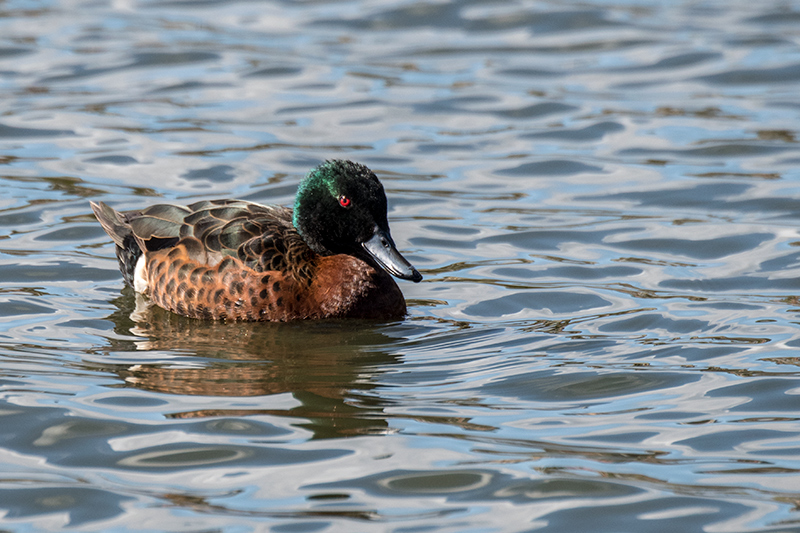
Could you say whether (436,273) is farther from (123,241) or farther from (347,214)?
(123,241)

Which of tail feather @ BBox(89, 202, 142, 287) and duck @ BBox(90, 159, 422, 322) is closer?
duck @ BBox(90, 159, 422, 322)

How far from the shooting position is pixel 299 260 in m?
7.56

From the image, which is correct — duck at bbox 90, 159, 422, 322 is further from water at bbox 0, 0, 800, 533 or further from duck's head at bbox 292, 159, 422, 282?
water at bbox 0, 0, 800, 533

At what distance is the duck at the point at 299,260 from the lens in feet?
24.5

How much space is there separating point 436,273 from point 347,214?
Result: 1324 mm

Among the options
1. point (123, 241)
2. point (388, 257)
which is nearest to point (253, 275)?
point (388, 257)

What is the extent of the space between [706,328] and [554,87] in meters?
6.93

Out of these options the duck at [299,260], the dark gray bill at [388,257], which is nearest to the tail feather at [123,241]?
the duck at [299,260]

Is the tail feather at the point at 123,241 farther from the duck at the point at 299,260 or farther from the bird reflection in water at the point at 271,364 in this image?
the duck at the point at 299,260

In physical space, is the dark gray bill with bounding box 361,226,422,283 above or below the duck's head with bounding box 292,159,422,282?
below

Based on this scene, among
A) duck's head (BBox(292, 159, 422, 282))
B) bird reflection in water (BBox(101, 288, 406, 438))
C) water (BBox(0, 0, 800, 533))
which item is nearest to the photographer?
water (BBox(0, 0, 800, 533))

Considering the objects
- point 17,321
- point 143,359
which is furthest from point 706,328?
point 17,321

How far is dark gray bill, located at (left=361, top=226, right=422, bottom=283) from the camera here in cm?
738

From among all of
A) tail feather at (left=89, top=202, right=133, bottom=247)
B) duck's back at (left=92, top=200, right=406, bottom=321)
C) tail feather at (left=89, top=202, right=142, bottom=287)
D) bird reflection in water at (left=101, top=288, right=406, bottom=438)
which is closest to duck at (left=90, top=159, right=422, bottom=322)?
duck's back at (left=92, top=200, right=406, bottom=321)
